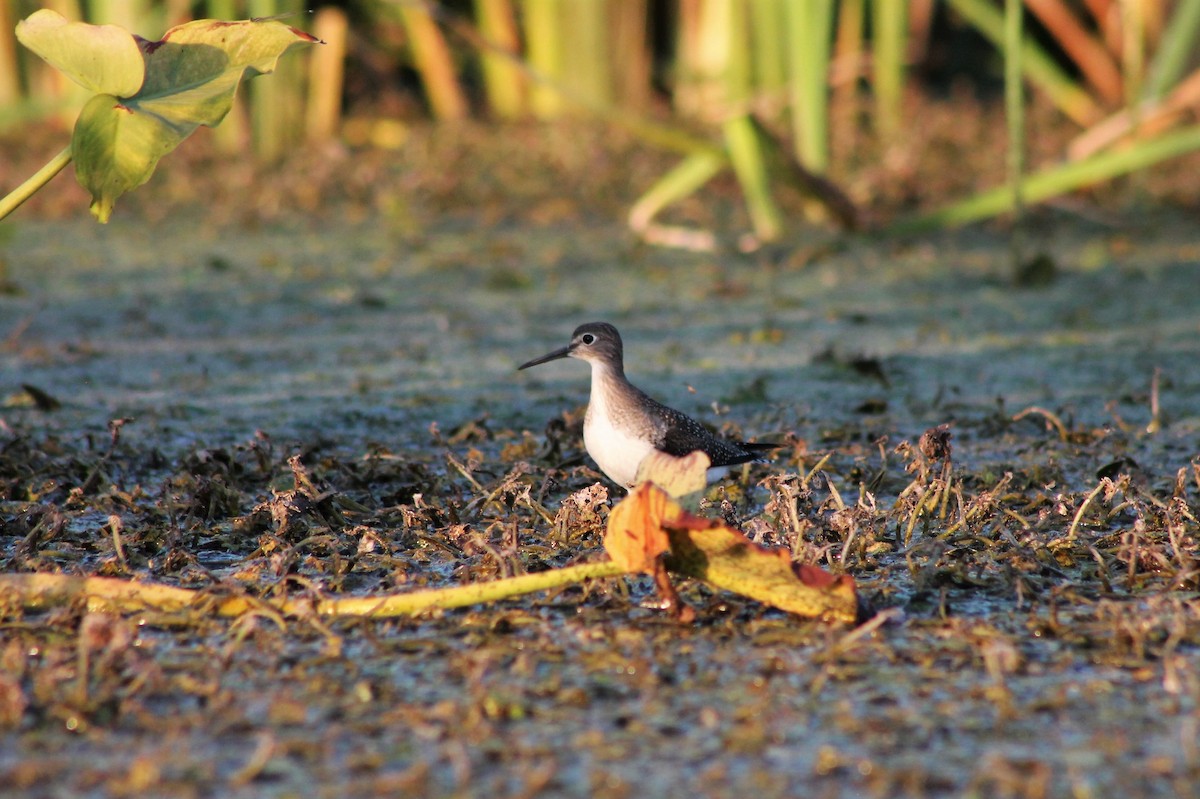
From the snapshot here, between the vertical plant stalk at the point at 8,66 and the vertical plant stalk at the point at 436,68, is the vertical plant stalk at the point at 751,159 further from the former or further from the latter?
the vertical plant stalk at the point at 8,66

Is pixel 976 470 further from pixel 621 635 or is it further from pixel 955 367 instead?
pixel 621 635

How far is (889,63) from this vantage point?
8.30 m

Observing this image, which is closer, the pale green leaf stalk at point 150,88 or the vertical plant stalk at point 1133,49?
the pale green leaf stalk at point 150,88

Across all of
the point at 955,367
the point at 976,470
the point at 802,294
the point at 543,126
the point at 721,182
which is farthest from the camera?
the point at 543,126

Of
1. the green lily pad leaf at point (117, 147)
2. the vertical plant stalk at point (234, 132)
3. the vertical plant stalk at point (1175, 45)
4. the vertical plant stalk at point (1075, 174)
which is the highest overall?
the vertical plant stalk at point (1175, 45)

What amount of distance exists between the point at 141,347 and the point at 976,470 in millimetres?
3065

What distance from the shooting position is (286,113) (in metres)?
8.39

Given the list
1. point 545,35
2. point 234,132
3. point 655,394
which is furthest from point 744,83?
point 655,394

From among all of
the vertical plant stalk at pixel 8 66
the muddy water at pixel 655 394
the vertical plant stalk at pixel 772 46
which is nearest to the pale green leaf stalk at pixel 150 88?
the muddy water at pixel 655 394

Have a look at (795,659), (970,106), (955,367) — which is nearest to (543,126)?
(970,106)

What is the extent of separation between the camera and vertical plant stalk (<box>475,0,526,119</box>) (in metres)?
8.78

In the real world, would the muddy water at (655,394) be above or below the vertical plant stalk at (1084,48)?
below

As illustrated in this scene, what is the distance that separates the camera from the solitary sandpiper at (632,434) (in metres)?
3.76

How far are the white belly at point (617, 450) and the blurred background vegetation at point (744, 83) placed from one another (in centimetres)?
264
